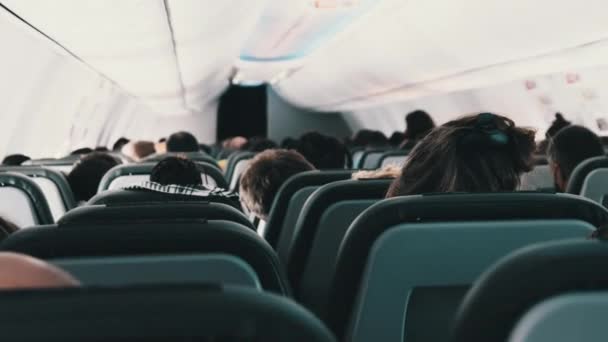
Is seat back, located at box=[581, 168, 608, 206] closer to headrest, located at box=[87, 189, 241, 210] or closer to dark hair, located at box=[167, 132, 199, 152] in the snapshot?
headrest, located at box=[87, 189, 241, 210]

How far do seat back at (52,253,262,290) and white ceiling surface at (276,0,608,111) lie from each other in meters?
5.69

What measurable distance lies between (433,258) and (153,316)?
994 mm

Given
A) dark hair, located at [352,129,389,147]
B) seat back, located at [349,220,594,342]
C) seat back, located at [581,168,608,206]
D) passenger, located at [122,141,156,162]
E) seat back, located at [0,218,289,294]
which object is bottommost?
dark hair, located at [352,129,389,147]

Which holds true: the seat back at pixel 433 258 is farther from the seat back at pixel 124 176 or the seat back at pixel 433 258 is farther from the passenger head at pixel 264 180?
the seat back at pixel 124 176

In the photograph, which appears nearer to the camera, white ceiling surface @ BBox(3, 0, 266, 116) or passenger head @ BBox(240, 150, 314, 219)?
passenger head @ BBox(240, 150, 314, 219)

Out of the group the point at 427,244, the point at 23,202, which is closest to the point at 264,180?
the point at 23,202

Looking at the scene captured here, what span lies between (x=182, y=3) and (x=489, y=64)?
5312 millimetres

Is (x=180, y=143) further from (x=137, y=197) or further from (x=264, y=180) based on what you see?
(x=137, y=197)

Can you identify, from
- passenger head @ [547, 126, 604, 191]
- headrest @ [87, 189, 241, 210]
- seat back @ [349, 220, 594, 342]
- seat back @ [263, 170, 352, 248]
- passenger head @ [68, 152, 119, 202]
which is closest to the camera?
seat back @ [349, 220, 594, 342]

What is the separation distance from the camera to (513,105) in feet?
42.8

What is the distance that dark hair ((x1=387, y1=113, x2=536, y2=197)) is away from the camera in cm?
243

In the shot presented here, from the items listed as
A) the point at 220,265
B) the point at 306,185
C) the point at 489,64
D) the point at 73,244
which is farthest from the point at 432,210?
the point at 489,64

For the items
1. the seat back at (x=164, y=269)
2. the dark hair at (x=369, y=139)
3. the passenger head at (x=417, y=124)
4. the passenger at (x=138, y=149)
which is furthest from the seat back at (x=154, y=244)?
the dark hair at (x=369, y=139)

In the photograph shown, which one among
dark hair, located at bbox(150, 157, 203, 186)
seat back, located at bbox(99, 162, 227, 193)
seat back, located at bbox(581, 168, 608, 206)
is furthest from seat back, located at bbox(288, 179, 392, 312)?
seat back, located at bbox(99, 162, 227, 193)
